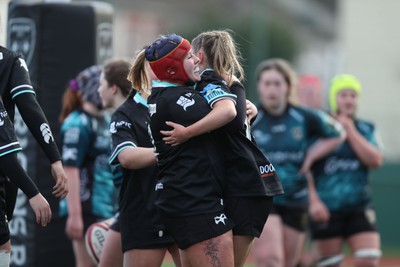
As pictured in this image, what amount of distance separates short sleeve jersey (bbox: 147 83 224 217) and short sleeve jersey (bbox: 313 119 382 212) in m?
4.84

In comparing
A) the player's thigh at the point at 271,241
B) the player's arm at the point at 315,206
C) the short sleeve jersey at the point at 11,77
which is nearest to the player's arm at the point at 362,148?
the player's arm at the point at 315,206

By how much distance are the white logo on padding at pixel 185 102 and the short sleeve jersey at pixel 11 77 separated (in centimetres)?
93

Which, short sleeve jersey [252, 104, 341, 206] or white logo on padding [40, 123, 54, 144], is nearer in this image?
white logo on padding [40, 123, 54, 144]

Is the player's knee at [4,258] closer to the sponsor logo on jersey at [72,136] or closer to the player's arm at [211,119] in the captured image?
the player's arm at [211,119]

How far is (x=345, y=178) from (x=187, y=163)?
5020 mm

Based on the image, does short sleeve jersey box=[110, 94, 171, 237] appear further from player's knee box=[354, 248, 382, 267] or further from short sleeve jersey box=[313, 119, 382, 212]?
short sleeve jersey box=[313, 119, 382, 212]

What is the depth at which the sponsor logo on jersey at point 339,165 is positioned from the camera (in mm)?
10469

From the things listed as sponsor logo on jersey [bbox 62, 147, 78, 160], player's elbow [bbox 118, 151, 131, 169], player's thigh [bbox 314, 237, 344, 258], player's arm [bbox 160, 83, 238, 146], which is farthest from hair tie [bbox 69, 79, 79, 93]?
player's thigh [bbox 314, 237, 344, 258]

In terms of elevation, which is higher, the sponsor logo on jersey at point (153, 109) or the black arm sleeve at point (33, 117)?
the sponsor logo on jersey at point (153, 109)

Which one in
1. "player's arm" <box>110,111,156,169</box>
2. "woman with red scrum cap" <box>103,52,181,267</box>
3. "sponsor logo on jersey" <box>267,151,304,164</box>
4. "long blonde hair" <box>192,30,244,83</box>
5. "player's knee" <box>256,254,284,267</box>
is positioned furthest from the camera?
"sponsor logo on jersey" <box>267,151,304,164</box>

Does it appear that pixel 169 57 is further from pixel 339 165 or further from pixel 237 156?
pixel 339 165

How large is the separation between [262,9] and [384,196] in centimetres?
687

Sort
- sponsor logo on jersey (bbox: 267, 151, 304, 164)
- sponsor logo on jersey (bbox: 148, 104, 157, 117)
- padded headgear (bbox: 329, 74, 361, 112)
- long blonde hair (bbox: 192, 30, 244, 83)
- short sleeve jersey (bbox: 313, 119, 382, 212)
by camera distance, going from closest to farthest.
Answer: sponsor logo on jersey (bbox: 148, 104, 157, 117) < long blonde hair (bbox: 192, 30, 244, 83) < sponsor logo on jersey (bbox: 267, 151, 304, 164) < short sleeve jersey (bbox: 313, 119, 382, 212) < padded headgear (bbox: 329, 74, 361, 112)

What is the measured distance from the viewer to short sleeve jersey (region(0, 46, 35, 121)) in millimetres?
5891
